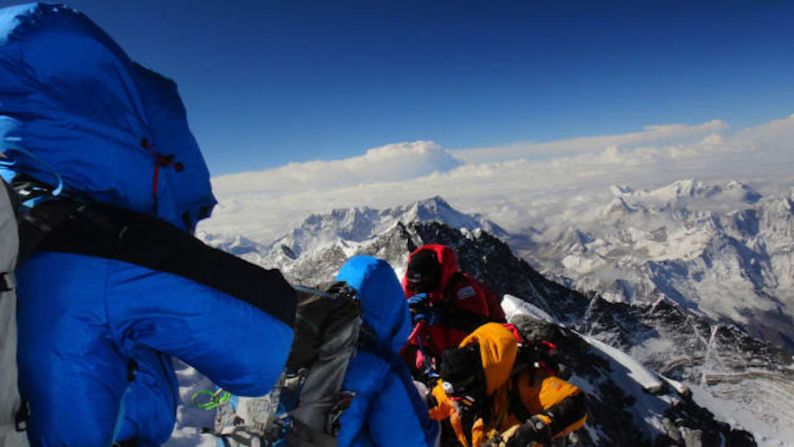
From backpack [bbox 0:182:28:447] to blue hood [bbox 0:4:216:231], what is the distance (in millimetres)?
474

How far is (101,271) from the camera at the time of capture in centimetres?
254

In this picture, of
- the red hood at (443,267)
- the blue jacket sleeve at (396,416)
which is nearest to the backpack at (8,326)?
the blue jacket sleeve at (396,416)

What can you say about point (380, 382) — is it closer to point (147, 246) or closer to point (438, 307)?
point (147, 246)

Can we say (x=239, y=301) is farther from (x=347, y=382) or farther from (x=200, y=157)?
(x=347, y=382)

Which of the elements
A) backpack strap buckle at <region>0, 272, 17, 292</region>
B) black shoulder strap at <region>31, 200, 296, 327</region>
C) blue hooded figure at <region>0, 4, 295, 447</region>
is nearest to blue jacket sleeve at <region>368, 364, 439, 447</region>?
blue hooded figure at <region>0, 4, 295, 447</region>

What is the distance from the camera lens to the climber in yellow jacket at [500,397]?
274 inches

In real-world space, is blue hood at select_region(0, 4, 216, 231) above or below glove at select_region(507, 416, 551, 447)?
above

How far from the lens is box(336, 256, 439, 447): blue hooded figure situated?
4.58 metres

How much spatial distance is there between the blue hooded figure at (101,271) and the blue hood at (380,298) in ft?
6.11

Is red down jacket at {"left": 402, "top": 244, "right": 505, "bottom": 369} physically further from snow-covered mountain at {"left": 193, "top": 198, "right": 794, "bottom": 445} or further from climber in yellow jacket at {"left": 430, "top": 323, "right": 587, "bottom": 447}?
snow-covered mountain at {"left": 193, "top": 198, "right": 794, "bottom": 445}

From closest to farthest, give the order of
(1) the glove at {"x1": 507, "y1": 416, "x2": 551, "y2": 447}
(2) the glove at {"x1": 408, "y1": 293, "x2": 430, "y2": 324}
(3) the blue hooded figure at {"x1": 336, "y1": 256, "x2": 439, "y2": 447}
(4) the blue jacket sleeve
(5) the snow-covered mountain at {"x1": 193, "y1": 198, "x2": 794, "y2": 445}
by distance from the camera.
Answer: (3) the blue hooded figure at {"x1": 336, "y1": 256, "x2": 439, "y2": 447}, (4) the blue jacket sleeve, (1) the glove at {"x1": 507, "y1": 416, "x2": 551, "y2": 447}, (2) the glove at {"x1": 408, "y1": 293, "x2": 430, "y2": 324}, (5) the snow-covered mountain at {"x1": 193, "y1": 198, "x2": 794, "y2": 445}

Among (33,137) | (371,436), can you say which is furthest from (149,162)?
(371,436)

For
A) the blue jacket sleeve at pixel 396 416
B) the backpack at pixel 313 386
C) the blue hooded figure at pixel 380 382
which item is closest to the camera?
the backpack at pixel 313 386

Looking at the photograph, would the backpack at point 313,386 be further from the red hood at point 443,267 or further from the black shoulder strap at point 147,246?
the red hood at point 443,267
